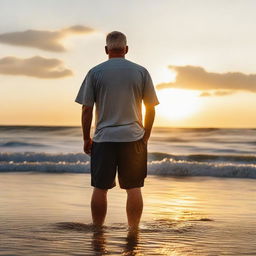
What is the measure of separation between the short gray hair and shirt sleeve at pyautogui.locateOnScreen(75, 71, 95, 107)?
34 cm

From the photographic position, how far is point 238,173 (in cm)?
1402

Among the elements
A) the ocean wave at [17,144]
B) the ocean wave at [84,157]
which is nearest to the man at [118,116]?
the ocean wave at [84,157]

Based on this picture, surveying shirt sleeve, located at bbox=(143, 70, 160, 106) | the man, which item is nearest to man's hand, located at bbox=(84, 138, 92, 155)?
the man

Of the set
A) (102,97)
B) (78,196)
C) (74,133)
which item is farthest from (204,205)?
(74,133)

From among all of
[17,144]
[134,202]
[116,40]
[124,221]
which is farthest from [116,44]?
[17,144]

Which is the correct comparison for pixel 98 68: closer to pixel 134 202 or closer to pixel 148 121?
pixel 148 121

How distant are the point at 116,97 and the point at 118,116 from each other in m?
0.18

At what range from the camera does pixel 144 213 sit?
7297mm

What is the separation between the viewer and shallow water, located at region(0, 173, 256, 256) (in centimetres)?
493

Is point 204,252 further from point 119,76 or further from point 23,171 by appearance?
point 23,171

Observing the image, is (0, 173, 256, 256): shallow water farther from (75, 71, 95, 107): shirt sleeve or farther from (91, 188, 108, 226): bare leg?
(75, 71, 95, 107): shirt sleeve

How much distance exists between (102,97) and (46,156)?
44.6 feet

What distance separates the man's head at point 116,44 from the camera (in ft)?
18.1

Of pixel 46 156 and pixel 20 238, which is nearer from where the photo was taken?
pixel 20 238
